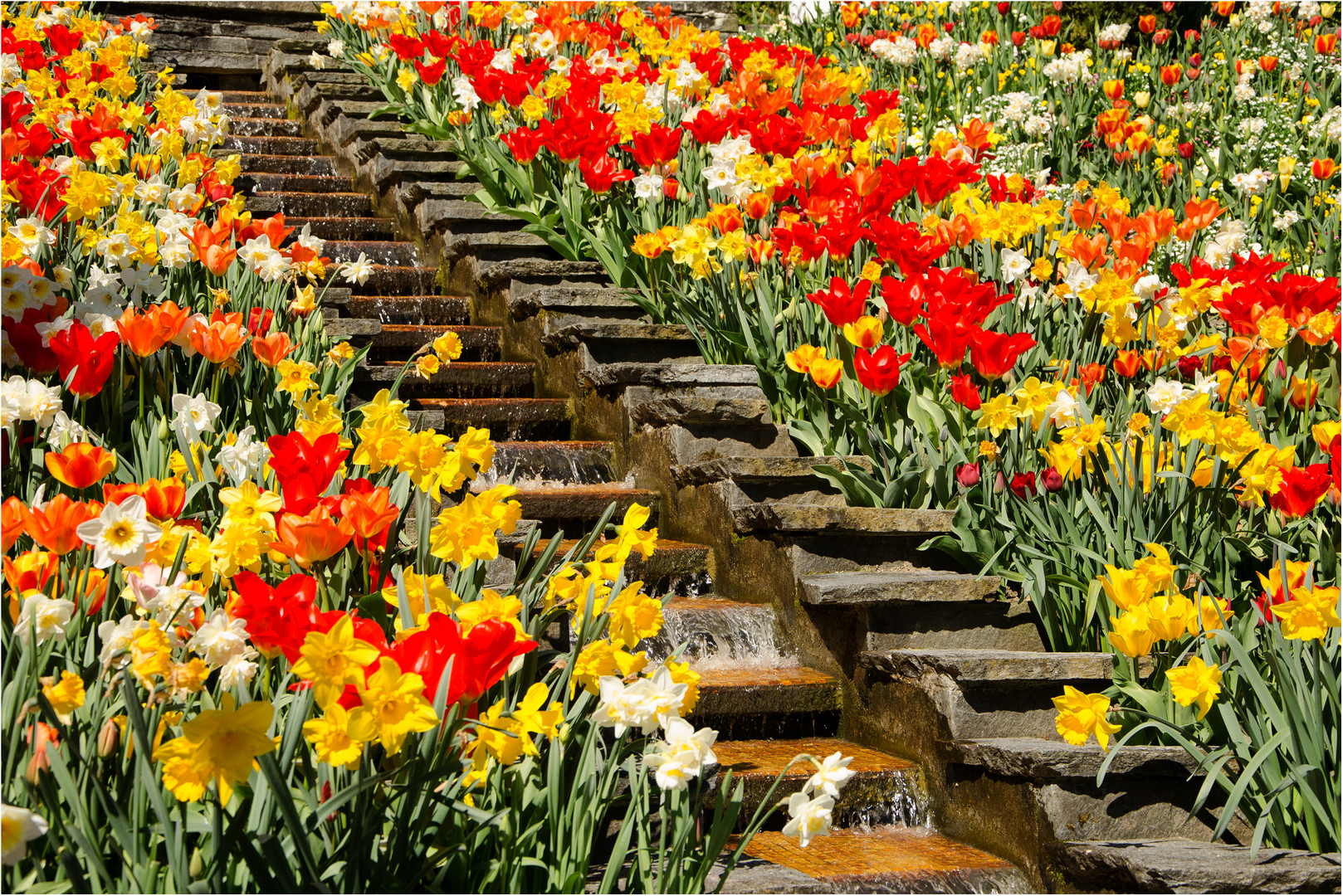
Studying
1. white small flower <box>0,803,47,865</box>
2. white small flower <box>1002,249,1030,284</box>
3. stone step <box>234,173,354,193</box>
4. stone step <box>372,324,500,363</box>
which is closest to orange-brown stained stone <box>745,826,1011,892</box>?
white small flower <box>0,803,47,865</box>

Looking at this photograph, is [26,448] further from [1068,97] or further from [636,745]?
[1068,97]

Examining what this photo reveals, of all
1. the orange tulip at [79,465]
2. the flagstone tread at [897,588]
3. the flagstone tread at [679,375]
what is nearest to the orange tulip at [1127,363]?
the flagstone tread at [897,588]

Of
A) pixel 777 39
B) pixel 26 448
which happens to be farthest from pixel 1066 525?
pixel 777 39

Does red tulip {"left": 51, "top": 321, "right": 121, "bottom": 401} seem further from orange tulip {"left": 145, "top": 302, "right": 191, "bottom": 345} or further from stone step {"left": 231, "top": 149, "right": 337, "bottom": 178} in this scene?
stone step {"left": 231, "top": 149, "right": 337, "bottom": 178}

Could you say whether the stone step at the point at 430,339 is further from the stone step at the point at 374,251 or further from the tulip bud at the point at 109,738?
the tulip bud at the point at 109,738

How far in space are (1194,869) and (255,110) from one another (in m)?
7.07

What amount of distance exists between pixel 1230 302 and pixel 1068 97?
388 centimetres

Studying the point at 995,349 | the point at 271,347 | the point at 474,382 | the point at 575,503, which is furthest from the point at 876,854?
the point at 474,382

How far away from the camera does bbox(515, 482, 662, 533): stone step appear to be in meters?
3.58

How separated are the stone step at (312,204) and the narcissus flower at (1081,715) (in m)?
4.53

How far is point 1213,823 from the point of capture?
2562mm

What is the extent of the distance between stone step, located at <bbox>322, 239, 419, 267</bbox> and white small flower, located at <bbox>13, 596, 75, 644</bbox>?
3.79 metres

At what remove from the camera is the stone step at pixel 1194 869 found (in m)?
2.12

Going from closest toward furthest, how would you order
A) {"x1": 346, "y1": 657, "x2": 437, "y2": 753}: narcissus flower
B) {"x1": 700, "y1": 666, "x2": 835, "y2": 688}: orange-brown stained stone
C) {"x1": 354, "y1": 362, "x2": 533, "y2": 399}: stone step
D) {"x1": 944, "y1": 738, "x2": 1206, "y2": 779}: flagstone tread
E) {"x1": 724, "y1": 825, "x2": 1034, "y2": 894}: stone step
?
{"x1": 346, "y1": 657, "x2": 437, "y2": 753}: narcissus flower, {"x1": 724, "y1": 825, "x2": 1034, "y2": 894}: stone step, {"x1": 944, "y1": 738, "x2": 1206, "y2": 779}: flagstone tread, {"x1": 700, "y1": 666, "x2": 835, "y2": 688}: orange-brown stained stone, {"x1": 354, "y1": 362, "x2": 533, "y2": 399}: stone step
